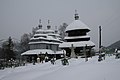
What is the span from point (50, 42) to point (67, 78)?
184 ft

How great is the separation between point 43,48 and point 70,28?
14237 mm

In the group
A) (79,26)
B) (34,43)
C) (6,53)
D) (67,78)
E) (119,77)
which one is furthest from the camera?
(6,53)

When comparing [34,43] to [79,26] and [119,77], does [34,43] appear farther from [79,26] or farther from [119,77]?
[119,77]

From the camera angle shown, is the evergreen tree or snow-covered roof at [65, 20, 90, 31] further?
the evergreen tree

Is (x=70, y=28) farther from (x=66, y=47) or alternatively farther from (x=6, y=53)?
(x=6, y=53)

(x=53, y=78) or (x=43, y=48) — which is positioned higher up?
(x=43, y=48)

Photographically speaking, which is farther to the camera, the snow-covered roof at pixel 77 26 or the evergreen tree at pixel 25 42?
the evergreen tree at pixel 25 42

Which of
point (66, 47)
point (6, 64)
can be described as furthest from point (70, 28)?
point (6, 64)

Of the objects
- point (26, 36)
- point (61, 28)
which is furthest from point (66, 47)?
point (26, 36)

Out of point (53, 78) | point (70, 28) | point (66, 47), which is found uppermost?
point (70, 28)

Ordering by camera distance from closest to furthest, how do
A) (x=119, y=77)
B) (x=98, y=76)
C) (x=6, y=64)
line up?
1. (x=119, y=77)
2. (x=98, y=76)
3. (x=6, y=64)

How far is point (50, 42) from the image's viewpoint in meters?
70.6

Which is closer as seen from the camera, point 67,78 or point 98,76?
point 98,76

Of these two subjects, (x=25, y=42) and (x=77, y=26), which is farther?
(x=25, y=42)
